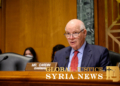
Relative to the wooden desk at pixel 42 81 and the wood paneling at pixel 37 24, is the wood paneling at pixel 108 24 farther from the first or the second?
the wooden desk at pixel 42 81

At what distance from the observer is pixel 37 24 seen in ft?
11.2

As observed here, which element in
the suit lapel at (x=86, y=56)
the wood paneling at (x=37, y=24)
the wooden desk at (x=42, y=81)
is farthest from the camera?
the wood paneling at (x=37, y=24)

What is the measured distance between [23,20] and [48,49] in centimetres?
95

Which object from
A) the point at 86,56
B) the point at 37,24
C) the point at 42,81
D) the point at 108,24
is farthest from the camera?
the point at 37,24

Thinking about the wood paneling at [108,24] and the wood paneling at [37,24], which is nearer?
the wood paneling at [108,24]

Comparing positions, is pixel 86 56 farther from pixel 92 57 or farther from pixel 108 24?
pixel 108 24

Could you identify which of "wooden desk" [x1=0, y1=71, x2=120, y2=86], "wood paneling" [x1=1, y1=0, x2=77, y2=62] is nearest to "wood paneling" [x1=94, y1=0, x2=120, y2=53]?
"wood paneling" [x1=1, y1=0, x2=77, y2=62]

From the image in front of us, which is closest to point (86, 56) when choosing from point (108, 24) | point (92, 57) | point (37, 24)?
point (92, 57)

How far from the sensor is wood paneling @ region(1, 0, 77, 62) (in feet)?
10.8

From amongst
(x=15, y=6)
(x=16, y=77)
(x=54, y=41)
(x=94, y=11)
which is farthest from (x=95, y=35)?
(x=16, y=77)

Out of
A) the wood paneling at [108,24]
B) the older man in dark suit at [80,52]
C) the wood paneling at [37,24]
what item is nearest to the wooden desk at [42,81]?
the older man in dark suit at [80,52]

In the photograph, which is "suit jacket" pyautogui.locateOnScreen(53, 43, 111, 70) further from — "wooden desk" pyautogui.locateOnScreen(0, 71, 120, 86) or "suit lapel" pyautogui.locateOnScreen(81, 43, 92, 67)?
"wooden desk" pyautogui.locateOnScreen(0, 71, 120, 86)

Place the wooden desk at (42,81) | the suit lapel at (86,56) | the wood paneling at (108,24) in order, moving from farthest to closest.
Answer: the wood paneling at (108,24) < the suit lapel at (86,56) < the wooden desk at (42,81)

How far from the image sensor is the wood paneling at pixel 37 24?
328 centimetres
